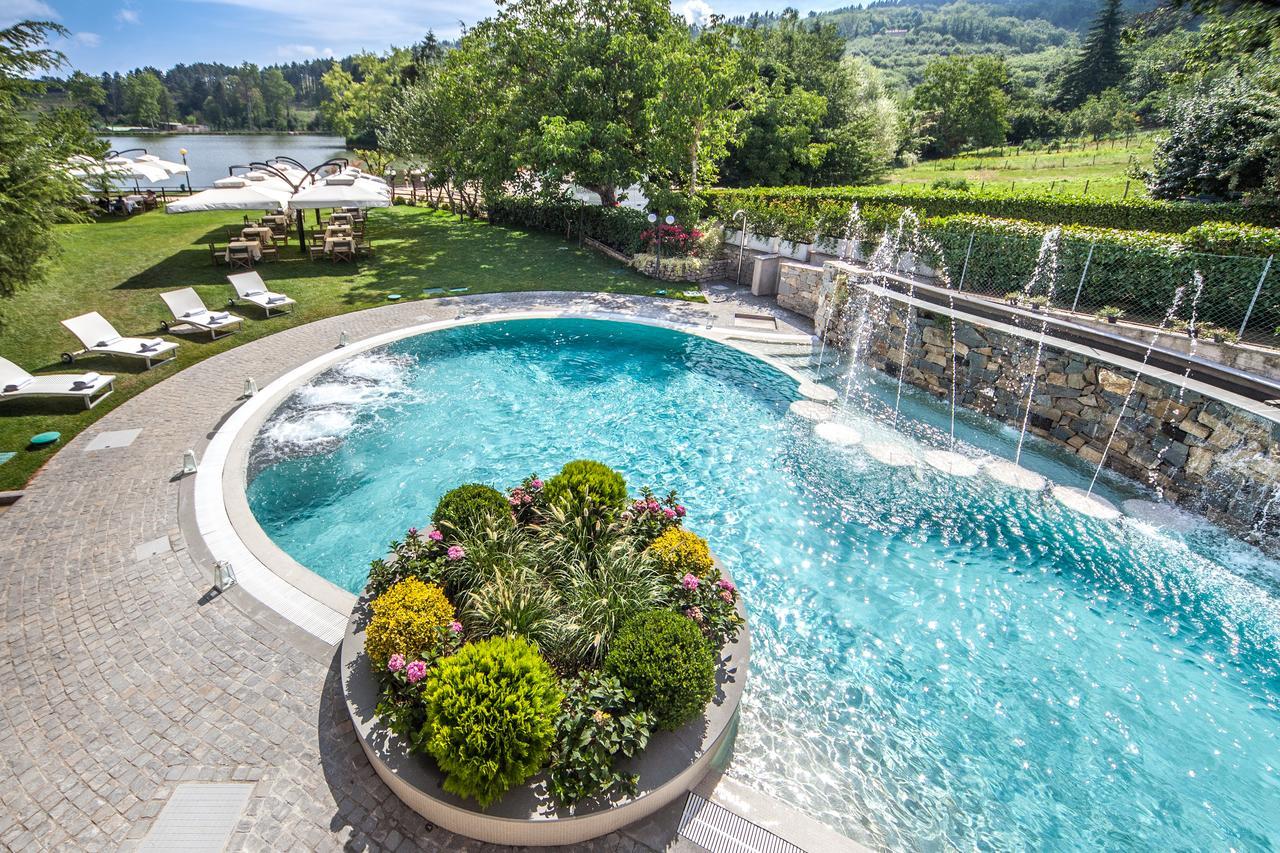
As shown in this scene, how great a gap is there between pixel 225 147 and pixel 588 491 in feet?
408

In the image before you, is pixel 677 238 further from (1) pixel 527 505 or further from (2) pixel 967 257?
(1) pixel 527 505

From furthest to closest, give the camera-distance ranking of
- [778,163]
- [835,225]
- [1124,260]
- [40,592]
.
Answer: [778,163]
[835,225]
[1124,260]
[40,592]

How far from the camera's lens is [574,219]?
2909cm

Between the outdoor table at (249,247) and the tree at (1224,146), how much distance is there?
33.1 meters

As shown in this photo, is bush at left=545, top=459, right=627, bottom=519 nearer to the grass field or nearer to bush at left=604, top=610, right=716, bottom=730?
bush at left=604, top=610, right=716, bottom=730

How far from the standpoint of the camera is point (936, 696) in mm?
6820

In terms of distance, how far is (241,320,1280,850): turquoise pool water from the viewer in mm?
5812

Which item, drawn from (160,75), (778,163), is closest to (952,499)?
(778,163)

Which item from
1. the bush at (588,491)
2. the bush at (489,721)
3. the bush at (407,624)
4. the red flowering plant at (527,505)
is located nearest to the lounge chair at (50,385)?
the red flowering plant at (527,505)

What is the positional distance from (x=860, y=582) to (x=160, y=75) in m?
215

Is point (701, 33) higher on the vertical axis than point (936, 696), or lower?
higher

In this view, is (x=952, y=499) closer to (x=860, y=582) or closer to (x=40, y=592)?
(x=860, y=582)

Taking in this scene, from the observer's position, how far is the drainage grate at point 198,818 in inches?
185

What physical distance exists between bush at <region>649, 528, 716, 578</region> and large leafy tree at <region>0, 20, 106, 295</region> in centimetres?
1061
